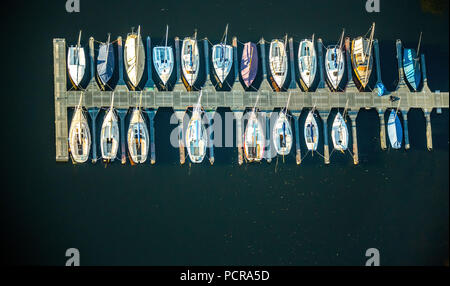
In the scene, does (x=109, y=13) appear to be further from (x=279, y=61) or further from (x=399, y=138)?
(x=399, y=138)

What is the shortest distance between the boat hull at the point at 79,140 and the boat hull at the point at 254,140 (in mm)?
5163

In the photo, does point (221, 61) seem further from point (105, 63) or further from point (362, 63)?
point (362, 63)

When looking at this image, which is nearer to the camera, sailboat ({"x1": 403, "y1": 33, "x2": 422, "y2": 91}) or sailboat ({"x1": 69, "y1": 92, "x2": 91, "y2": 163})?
sailboat ({"x1": 69, "y1": 92, "x2": 91, "y2": 163})

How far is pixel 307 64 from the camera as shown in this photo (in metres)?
28.8

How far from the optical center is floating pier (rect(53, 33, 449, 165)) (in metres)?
27.9

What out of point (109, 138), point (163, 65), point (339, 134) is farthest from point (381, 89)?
point (109, 138)

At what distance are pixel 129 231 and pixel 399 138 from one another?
9.52 m

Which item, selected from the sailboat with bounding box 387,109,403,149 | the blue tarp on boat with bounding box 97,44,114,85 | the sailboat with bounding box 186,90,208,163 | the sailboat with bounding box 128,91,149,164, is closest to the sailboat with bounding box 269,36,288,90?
the sailboat with bounding box 186,90,208,163

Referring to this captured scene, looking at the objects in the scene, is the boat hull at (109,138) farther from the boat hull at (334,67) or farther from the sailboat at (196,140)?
the boat hull at (334,67)

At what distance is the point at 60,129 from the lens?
27.7 m

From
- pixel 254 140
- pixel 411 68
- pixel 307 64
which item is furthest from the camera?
pixel 411 68

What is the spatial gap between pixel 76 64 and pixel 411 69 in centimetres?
1129

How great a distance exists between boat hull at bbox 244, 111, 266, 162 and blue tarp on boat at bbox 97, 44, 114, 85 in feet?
16.0

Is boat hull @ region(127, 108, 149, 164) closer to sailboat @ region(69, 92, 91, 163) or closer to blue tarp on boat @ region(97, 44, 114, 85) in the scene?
sailboat @ region(69, 92, 91, 163)
